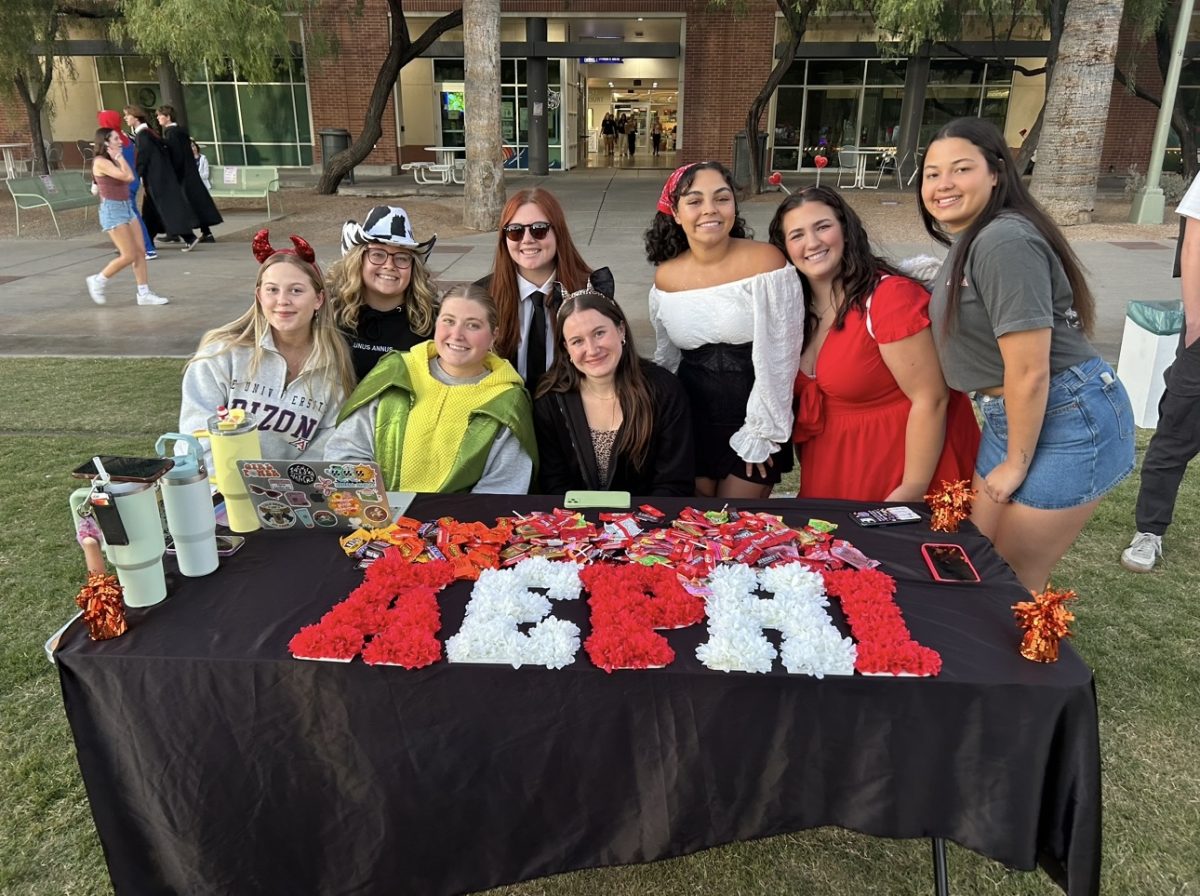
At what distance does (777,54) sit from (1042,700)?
22.6m

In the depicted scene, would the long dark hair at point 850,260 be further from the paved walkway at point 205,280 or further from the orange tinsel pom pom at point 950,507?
the paved walkway at point 205,280

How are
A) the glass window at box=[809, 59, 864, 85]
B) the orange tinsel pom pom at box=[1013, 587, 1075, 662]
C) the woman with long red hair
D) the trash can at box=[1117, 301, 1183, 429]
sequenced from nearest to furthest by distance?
the orange tinsel pom pom at box=[1013, 587, 1075, 662] < the woman with long red hair < the trash can at box=[1117, 301, 1183, 429] < the glass window at box=[809, 59, 864, 85]

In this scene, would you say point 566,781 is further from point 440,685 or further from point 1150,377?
point 1150,377

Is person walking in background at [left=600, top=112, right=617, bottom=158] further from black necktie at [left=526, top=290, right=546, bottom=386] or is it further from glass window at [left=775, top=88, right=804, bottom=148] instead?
black necktie at [left=526, top=290, right=546, bottom=386]

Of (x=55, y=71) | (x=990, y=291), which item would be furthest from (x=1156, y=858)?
(x=55, y=71)

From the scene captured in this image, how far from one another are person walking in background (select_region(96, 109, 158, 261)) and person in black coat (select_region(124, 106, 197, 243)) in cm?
6

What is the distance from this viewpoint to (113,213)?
838cm

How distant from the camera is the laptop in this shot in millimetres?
2070


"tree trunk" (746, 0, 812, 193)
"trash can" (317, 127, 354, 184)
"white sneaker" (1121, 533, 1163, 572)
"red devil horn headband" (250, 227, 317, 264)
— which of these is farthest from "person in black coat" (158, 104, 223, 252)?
"white sneaker" (1121, 533, 1163, 572)

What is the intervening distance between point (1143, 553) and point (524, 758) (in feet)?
10.7

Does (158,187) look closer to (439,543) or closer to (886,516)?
(439,543)

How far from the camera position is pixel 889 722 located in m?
1.62

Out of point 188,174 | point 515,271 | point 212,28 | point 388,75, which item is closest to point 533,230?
point 515,271

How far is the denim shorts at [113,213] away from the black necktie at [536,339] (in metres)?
7.23
